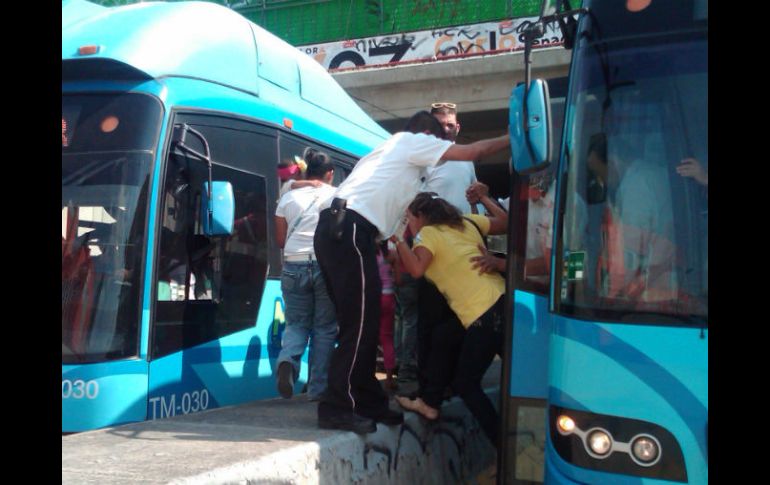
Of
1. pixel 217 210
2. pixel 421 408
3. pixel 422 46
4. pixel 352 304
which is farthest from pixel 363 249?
pixel 422 46

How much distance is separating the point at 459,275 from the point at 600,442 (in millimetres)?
2036

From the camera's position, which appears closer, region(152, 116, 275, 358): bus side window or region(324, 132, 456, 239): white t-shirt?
region(324, 132, 456, 239): white t-shirt

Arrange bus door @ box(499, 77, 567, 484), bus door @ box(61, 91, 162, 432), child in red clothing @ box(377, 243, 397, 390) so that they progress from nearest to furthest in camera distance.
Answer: bus door @ box(499, 77, 567, 484)
bus door @ box(61, 91, 162, 432)
child in red clothing @ box(377, 243, 397, 390)

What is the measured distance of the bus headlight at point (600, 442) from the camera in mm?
3500

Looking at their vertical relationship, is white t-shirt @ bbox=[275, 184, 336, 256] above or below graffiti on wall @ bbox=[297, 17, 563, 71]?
below

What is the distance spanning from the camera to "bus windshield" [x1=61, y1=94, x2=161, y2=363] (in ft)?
18.2

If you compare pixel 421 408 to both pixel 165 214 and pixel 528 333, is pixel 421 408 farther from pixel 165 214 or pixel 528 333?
pixel 165 214

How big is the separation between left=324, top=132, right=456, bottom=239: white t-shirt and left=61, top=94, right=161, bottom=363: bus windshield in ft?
5.12

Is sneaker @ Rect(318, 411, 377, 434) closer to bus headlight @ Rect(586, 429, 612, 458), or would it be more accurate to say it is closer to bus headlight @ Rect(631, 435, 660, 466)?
bus headlight @ Rect(586, 429, 612, 458)

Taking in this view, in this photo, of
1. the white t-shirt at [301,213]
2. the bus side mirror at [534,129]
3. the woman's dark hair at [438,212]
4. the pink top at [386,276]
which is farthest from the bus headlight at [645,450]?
the pink top at [386,276]

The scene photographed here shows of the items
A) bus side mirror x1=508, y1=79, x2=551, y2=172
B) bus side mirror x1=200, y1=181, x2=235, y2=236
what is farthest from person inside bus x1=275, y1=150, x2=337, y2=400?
bus side mirror x1=508, y1=79, x2=551, y2=172

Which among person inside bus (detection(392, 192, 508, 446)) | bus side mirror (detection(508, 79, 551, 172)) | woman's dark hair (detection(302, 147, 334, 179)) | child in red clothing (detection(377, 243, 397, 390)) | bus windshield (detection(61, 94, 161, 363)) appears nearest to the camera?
bus side mirror (detection(508, 79, 551, 172))

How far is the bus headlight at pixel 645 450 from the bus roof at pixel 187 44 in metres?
4.15

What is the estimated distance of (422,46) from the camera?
18.5 metres
